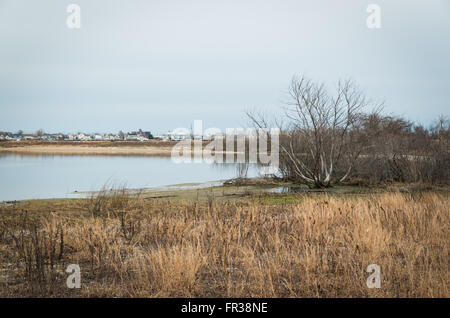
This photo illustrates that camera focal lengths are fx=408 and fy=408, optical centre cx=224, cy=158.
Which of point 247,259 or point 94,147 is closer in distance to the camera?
point 247,259

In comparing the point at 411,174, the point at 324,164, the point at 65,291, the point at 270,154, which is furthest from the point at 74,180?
the point at 65,291

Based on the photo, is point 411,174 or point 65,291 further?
point 411,174

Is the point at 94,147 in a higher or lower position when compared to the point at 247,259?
lower

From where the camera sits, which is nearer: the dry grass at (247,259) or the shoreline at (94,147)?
the dry grass at (247,259)

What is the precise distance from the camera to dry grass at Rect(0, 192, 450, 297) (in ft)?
16.7

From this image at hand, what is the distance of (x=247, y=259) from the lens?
18.5 ft

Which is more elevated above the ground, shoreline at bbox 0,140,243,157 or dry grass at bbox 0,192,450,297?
dry grass at bbox 0,192,450,297

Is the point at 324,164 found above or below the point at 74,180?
above

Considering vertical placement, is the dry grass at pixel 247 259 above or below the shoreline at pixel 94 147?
above

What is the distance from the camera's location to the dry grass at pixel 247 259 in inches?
200

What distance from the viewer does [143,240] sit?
7.66 metres

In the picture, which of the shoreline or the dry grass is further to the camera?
the shoreline
